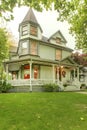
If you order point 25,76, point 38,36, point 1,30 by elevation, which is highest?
point 38,36

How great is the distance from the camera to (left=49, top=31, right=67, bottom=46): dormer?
34406 millimetres

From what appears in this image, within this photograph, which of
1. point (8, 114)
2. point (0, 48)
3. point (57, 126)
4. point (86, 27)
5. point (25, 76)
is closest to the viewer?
point (57, 126)

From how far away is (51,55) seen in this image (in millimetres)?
33812

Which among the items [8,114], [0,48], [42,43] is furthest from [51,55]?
[8,114]

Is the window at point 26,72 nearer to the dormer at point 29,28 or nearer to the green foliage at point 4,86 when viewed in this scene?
the green foliage at point 4,86

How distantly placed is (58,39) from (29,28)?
653 cm

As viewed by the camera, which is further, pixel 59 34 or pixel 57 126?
pixel 59 34

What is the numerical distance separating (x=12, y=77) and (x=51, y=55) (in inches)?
260

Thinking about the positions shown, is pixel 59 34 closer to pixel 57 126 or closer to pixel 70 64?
pixel 70 64

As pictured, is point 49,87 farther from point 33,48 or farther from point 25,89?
point 33,48

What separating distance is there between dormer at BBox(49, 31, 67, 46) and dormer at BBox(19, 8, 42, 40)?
8.17 ft

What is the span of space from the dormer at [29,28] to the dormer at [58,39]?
2.49 metres

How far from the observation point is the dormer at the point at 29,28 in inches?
1223

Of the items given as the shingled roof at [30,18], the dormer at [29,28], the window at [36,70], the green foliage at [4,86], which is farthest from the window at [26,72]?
the shingled roof at [30,18]
